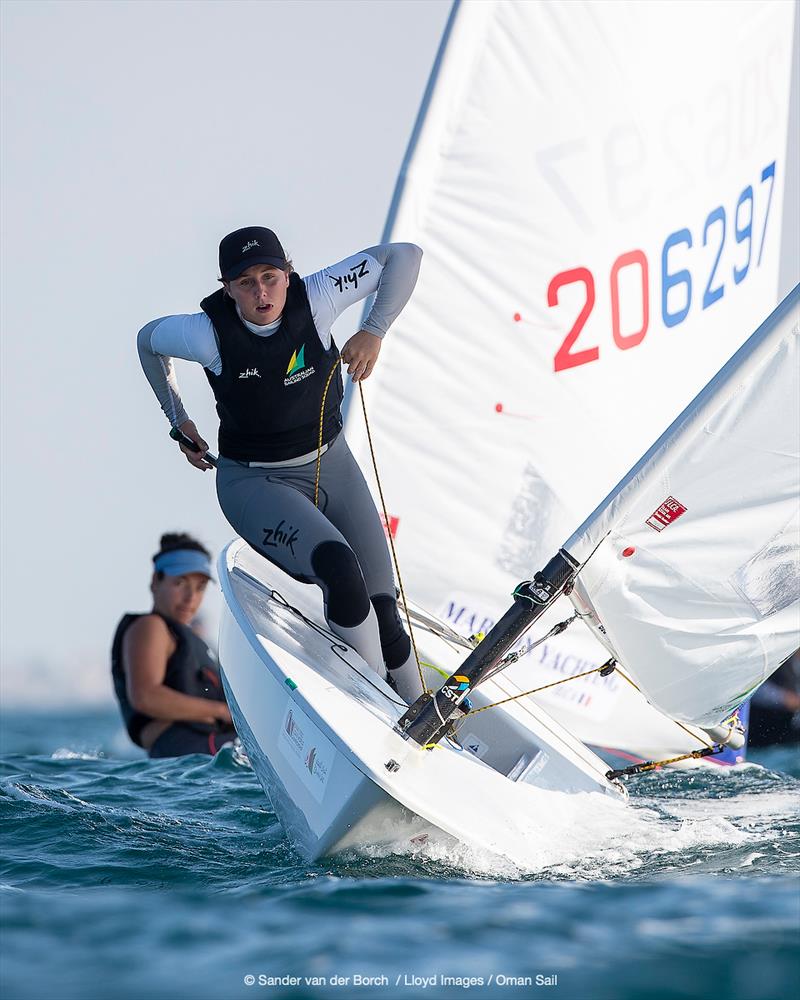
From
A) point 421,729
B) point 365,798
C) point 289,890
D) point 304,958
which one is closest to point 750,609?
point 421,729

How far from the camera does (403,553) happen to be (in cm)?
471

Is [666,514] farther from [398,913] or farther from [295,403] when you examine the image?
[398,913]

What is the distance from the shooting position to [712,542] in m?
3.06

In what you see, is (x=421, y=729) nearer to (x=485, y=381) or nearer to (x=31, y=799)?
(x=31, y=799)

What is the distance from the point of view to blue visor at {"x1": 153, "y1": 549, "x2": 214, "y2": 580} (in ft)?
16.4

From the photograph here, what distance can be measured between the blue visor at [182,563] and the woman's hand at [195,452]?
1604 millimetres

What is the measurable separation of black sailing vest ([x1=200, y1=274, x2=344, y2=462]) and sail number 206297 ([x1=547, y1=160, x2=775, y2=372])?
5.24 feet

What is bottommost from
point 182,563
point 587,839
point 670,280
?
point 587,839

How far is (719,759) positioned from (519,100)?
102 inches

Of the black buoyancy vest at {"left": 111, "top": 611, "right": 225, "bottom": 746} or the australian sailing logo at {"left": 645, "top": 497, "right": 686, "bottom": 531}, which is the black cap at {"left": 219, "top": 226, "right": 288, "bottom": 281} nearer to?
the australian sailing logo at {"left": 645, "top": 497, "right": 686, "bottom": 531}

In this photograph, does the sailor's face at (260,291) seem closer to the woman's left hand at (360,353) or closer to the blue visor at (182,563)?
the woman's left hand at (360,353)

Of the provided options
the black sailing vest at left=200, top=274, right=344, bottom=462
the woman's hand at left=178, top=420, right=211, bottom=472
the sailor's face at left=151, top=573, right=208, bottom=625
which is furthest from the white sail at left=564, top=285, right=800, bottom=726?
the sailor's face at left=151, top=573, right=208, bottom=625

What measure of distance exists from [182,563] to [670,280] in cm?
217

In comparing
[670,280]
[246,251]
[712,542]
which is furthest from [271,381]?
[670,280]
